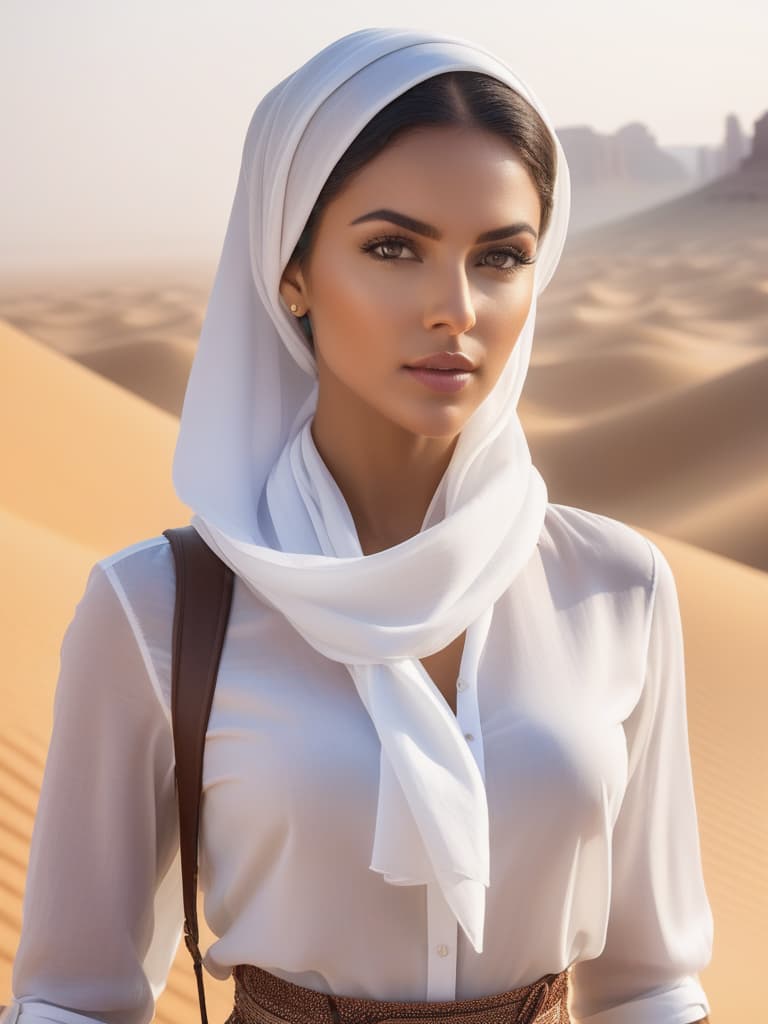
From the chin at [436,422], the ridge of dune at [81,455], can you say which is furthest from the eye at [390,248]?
the ridge of dune at [81,455]

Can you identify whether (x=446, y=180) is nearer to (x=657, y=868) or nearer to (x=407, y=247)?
(x=407, y=247)

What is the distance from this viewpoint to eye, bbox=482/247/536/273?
7.39ft

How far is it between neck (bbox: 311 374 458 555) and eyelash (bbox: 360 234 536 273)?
29cm

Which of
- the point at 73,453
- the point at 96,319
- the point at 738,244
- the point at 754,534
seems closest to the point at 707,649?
the point at 73,453

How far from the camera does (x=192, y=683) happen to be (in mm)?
2156

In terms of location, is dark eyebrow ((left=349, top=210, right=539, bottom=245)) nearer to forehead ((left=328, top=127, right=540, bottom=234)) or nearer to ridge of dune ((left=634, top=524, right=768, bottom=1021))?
forehead ((left=328, top=127, right=540, bottom=234))

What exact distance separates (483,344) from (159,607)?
625 mm

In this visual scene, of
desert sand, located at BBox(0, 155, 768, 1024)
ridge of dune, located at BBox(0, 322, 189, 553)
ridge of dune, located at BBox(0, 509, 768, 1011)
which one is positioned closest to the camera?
ridge of dune, located at BBox(0, 509, 768, 1011)

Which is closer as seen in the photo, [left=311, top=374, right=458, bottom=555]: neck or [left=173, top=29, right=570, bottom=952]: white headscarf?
[left=173, top=29, right=570, bottom=952]: white headscarf

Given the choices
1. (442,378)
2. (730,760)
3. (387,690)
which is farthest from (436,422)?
(730,760)

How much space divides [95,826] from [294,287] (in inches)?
36.1

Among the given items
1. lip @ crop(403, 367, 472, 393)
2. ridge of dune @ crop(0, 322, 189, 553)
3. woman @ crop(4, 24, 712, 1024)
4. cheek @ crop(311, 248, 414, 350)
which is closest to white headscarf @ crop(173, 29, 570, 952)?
woman @ crop(4, 24, 712, 1024)

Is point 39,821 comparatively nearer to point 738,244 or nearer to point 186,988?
point 186,988

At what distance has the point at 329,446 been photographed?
2488 mm
